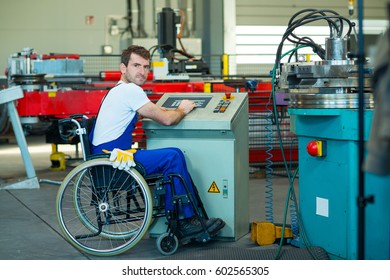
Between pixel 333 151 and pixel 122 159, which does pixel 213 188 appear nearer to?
pixel 122 159

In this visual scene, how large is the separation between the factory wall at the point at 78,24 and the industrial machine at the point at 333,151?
10.9 meters

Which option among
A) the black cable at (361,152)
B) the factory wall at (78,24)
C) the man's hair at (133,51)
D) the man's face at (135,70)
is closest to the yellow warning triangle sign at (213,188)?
the man's face at (135,70)

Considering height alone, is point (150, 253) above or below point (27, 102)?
below

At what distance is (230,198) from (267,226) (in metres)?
0.28

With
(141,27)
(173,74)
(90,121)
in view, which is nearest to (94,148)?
(90,121)

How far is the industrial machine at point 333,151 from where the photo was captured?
3.95m

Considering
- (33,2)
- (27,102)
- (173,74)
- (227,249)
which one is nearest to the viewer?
(227,249)

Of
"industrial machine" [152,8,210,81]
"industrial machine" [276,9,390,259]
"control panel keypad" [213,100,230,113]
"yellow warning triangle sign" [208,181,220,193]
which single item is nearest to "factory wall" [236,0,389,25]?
"industrial machine" [152,8,210,81]

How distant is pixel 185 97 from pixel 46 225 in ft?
4.75

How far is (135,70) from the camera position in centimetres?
489

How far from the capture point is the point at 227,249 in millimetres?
4598
